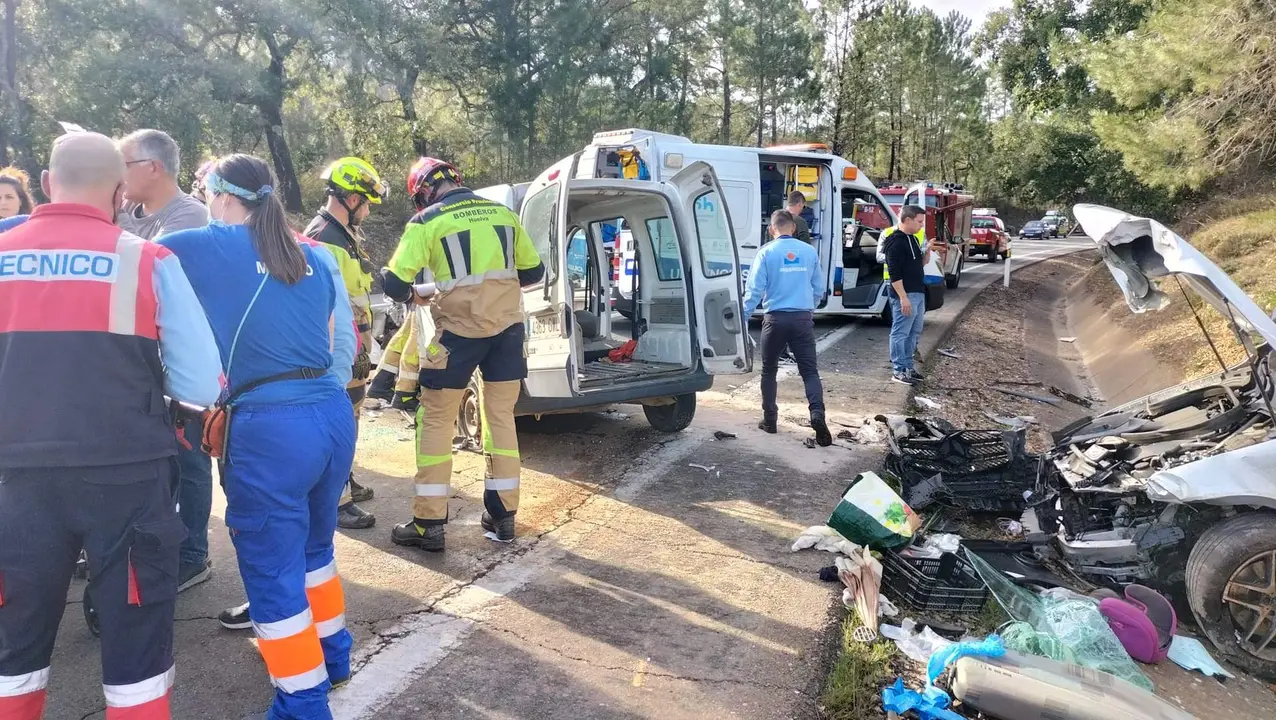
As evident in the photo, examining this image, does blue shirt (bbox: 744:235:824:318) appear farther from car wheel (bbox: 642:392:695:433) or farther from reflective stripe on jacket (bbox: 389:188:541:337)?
reflective stripe on jacket (bbox: 389:188:541:337)

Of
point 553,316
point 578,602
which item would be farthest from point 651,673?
point 553,316

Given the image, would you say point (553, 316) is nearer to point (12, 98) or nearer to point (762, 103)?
point (12, 98)

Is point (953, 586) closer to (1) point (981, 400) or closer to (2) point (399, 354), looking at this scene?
(2) point (399, 354)

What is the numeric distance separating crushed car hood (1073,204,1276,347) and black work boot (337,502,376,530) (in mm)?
4271

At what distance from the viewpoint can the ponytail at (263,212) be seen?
2.68 m

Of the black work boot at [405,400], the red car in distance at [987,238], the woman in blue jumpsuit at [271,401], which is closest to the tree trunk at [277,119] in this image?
the black work boot at [405,400]

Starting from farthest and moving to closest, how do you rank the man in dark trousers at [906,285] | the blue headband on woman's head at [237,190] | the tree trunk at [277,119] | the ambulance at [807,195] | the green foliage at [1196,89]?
1. the tree trunk at [277,119]
2. the green foliage at [1196,89]
3. the ambulance at [807,195]
4. the man in dark trousers at [906,285]
5. the blue headband on woman's head at [237,190]

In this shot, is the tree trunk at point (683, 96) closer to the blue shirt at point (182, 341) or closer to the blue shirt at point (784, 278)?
the blue shirt at point (784, 278)

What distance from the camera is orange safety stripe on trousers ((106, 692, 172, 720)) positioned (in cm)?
225

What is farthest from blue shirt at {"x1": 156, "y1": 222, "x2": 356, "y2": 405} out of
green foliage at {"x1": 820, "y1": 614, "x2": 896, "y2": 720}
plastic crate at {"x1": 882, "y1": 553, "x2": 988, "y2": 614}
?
plastic crate at {"x1": 882, "y1": 553, "x2": 988, "y2": 614}

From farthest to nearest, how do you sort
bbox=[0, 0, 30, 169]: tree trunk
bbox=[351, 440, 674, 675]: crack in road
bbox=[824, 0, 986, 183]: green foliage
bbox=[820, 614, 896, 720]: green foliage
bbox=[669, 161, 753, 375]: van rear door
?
bbox=[824, 0, 986, 183]: green foliage, bbox=[0, 0, 30, 169]: tree trunk, bbox=[669, 161, 753, 375]: van rear door, bbox=[351, 440, 674, 675]: crack in road, bbox=[820, 614, 896, 720]: green foliage

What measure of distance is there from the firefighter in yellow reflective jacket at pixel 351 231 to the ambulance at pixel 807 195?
436 cm

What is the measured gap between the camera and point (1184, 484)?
3.91 m

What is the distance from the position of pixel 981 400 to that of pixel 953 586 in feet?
18.1
